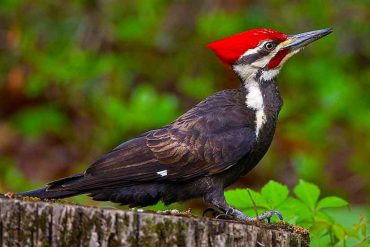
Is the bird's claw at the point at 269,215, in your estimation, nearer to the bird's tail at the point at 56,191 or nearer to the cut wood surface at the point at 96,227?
the cut wood surface at the point at 96,227

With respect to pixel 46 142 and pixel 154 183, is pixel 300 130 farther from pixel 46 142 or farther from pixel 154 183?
pixel 154 183

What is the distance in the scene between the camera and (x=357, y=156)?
8.12m

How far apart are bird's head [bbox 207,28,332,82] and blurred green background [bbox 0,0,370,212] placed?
318cm

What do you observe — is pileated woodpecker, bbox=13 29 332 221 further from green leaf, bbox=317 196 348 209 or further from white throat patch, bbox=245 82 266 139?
green leaf, bbox=317 196 348 209

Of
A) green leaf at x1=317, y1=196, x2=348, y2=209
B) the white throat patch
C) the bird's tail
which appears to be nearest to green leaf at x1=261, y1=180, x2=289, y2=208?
green leaf at x1=317, y1=196, x2=348, y2=209

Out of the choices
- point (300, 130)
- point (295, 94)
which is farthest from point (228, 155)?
point (295, 94)

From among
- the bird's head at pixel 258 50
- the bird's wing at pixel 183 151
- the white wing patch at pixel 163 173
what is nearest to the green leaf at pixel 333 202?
the bird's wing at pixel 183 151

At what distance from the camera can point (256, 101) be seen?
4426 mm

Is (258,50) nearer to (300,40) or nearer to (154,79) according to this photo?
(300,40)

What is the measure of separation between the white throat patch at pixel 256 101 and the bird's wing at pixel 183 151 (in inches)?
2.4

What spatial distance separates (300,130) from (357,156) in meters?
0.61

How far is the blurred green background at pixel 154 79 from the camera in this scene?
8039 millimetres

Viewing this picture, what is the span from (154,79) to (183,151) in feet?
16.0

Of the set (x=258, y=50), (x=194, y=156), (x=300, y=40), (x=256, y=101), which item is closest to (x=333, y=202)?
(x=194, y=156)
